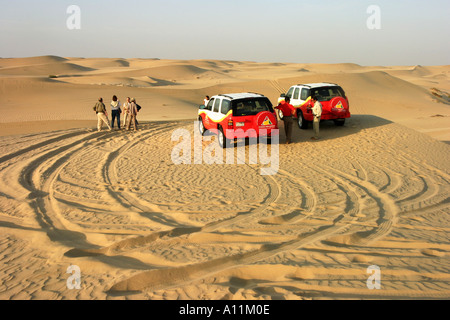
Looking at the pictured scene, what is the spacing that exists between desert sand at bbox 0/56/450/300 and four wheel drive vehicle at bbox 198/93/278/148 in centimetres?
118

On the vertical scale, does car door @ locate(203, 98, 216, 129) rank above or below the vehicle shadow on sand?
above

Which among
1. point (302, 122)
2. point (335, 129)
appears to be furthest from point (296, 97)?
point (335, 129)

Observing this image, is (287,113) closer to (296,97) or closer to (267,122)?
(267,122)

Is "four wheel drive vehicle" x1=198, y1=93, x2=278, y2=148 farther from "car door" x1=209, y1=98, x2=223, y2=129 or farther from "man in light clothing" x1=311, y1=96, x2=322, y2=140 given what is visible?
"man in light clothing" x1=311, y1=96, x2=322, y2=140

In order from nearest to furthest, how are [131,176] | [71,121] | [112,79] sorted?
[131,176]
[71,121]
[112,79]

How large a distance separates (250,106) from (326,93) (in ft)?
15.3

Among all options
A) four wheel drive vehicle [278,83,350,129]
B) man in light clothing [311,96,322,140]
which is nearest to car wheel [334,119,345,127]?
four wheel drive vehicle [278,83,350,129]

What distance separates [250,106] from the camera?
44.1ft

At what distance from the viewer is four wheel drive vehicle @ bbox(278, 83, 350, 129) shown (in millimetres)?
15756

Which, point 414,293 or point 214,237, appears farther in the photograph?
point 214,237

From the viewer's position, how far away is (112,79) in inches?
1984
